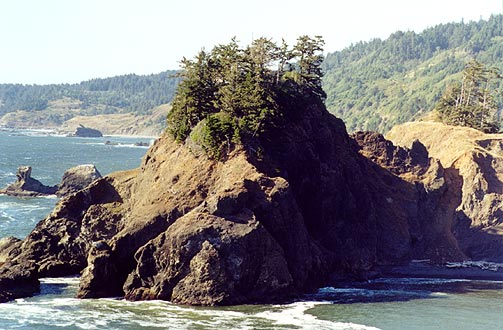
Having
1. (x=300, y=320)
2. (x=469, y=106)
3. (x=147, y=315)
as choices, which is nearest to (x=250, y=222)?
(x=300, y=320)

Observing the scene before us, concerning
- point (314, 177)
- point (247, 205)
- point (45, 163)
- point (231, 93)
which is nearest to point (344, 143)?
point (314, 177)

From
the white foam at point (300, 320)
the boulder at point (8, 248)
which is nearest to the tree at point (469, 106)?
the white foam at point (300, 320)

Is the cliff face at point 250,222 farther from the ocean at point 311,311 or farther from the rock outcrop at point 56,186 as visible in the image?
the rock outcrop at point 56,186

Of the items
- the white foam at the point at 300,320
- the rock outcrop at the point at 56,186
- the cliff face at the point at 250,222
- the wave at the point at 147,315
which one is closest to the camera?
the wave at the point at 147,315

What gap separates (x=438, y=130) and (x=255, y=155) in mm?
47874

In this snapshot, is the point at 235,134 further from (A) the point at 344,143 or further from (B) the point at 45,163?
(B) the point at 45,163

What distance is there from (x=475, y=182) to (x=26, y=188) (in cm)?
7323

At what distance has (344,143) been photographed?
89688mm

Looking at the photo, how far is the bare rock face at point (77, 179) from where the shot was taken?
134 meters

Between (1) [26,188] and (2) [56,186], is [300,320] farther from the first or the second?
(2) [56,186]

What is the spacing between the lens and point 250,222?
6844cm

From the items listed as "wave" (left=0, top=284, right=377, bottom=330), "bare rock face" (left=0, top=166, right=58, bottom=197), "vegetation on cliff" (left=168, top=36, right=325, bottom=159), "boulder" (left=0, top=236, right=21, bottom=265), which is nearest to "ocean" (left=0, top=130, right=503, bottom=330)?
"wave" (left=0, top=284, right=377, bottom=330)

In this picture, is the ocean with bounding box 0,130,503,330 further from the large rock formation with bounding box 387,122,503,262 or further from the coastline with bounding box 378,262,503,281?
the large rock formation with bounding box 387,122,503,262

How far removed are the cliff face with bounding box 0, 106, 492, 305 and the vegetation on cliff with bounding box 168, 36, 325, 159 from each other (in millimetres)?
1574
